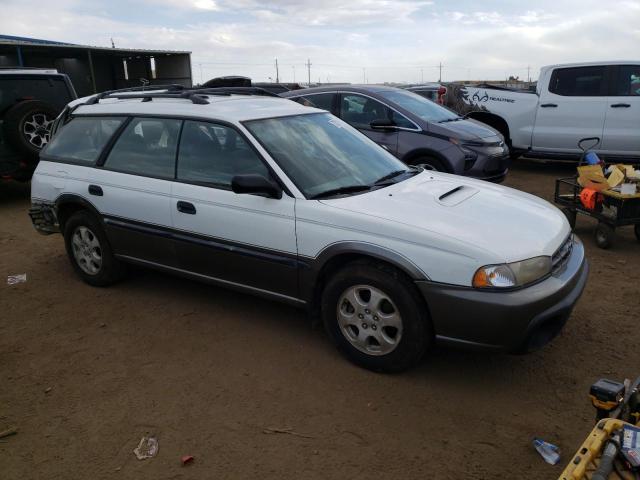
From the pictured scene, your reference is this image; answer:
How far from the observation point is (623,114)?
8.67 meters

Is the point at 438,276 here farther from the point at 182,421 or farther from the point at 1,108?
the point at 1,108

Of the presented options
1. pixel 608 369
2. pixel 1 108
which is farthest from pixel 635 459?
pixel 1 108

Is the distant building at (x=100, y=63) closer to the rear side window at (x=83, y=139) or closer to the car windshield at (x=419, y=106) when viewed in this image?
the car windshield at (x=419, y=106)

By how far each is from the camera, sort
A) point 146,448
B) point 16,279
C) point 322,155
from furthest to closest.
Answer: point 16,279, point 322,155, point 146,448

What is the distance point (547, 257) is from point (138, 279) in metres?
3.73

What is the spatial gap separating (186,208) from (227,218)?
42 cm

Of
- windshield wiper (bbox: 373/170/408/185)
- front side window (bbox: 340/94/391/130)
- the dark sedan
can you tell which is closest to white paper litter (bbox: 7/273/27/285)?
windshield wiper (bbox: 373/170/408/185)

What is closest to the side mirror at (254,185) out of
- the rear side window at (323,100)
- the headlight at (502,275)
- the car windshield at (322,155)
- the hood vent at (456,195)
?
the car windshield at (322,155)

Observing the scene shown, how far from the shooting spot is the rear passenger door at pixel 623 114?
8617mm

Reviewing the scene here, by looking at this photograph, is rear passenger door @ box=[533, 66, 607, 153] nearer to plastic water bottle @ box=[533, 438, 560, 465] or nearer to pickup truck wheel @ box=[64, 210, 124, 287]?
plastic water bottle @ box=[533, 438, 560, 465]

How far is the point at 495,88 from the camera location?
1025 cm

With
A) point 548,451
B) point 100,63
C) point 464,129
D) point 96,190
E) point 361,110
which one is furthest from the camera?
point 100,63

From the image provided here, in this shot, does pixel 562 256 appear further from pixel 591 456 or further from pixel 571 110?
pixel 571 110

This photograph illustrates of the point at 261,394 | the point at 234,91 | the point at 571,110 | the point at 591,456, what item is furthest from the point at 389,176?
the point at 571,110
